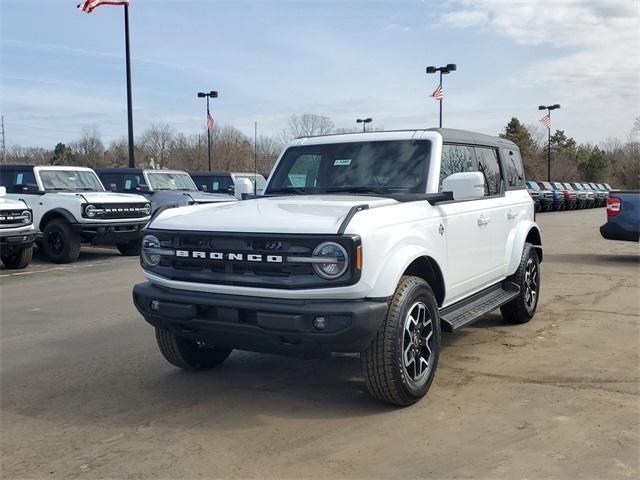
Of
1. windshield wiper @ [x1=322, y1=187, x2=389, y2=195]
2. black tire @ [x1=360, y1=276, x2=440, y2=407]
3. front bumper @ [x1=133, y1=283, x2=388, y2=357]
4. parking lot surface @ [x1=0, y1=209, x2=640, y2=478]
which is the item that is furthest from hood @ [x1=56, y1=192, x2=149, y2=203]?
black tire @ [x1=360, y1=276, x2=440, y2=407]

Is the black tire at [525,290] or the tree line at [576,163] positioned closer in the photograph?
the black tire at [525,290]

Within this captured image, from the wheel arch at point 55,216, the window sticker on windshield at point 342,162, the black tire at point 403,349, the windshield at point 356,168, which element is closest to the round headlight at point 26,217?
the wheel arch at point 55,216

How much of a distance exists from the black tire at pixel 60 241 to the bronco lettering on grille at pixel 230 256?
30.6ft

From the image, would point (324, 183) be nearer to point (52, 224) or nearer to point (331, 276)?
point (331, 276)

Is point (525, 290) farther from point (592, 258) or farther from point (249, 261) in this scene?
point (592, 258)

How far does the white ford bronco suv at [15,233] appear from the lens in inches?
440

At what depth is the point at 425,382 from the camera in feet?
14.4

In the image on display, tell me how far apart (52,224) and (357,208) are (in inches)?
416

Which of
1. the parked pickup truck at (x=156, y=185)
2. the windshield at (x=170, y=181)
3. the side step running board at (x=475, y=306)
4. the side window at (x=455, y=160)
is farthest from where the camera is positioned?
the windshield at (x=170, y=181)

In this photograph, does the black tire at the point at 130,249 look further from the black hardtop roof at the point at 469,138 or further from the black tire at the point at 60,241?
the black hardtop roof at the point at 469,138

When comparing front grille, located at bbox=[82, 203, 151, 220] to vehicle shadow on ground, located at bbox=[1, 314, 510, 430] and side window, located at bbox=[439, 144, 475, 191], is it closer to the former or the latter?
vehicle shadow on ground, located at bbox=[1, 314, 510, 430]

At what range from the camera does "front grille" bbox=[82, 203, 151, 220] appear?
12.9 metres

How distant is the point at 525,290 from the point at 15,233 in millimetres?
8849

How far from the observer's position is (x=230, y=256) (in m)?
4.13
